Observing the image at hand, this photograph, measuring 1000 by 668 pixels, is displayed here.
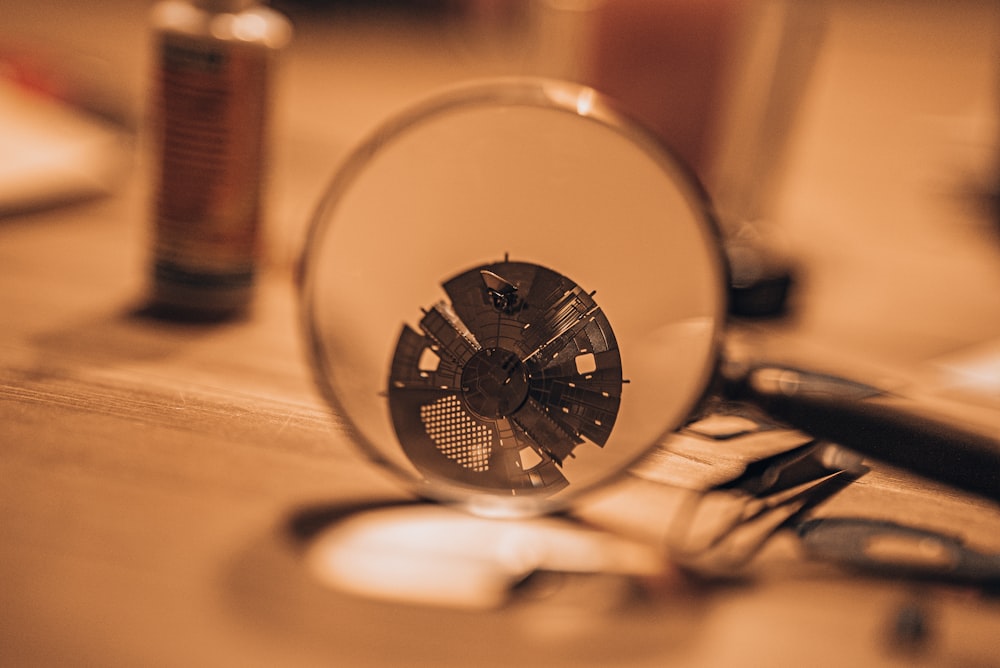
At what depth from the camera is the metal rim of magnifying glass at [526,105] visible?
0.31 metres

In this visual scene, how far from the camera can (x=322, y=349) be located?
1.07ft

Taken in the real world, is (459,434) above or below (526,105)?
below

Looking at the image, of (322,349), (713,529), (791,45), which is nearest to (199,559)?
(322,349)

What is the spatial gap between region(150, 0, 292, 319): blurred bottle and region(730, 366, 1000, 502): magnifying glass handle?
28cm

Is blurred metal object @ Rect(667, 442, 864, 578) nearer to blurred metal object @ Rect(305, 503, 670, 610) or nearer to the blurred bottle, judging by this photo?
blurred metal object @ Rect(305, 503, 670, 610)

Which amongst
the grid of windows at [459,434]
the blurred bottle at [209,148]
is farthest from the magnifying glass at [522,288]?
the blurred bottle at [209,148]

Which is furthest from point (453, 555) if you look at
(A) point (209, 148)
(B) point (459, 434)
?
(A) point (209, 148)

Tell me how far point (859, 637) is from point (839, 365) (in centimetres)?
24

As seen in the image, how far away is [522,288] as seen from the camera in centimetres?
32

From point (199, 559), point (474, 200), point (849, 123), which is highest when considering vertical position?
point (849, 123)

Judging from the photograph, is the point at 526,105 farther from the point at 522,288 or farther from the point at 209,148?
the point at 209,148

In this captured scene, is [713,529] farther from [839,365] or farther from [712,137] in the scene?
[712,137]

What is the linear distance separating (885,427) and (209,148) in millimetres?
362

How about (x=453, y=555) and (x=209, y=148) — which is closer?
(x=453, y=555)
